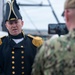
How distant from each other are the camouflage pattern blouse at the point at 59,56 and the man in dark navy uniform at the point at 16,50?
1747mm

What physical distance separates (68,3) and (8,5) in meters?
2.41

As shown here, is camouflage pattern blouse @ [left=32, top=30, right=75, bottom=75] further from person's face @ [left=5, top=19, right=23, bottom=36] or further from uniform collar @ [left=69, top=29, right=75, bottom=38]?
person's face @ [left=5, top=19, right=23, bottom=36]

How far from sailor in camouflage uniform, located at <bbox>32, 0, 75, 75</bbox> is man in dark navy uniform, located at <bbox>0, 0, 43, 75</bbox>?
69.1 inches

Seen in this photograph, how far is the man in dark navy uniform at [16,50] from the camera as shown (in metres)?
4.09

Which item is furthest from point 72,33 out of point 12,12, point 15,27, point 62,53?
point 12,12

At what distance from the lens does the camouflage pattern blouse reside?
2277mm

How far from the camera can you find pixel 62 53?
2.29 m

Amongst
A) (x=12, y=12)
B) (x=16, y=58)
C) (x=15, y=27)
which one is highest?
(x=12, y=12)

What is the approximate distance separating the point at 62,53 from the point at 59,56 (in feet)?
0.09

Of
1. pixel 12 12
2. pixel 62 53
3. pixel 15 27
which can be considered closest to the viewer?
pixel 62 53

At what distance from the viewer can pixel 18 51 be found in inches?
163

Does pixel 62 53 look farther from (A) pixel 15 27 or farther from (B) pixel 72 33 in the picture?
(A) pixel 15 27

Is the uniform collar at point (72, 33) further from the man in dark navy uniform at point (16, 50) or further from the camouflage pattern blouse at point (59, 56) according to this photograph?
the man in dark navy uniform at point (16, 50)

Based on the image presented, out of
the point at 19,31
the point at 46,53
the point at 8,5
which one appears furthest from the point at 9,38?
the point at 46,53
